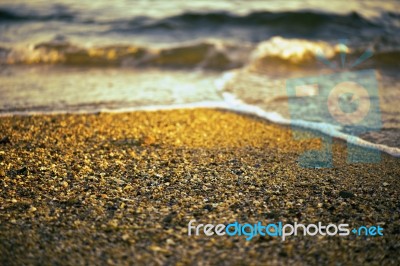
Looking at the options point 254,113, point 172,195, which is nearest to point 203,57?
point 254,113

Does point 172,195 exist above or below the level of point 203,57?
below

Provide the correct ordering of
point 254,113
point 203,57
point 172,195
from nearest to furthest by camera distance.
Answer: point 172,195, point 254,113, point 203,57

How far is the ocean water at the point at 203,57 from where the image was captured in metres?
5.53

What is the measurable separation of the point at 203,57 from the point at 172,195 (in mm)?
5590

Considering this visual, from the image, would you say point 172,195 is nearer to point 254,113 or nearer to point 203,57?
point 254,113

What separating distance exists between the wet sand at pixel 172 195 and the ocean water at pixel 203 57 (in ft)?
2.90

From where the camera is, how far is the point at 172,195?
10.2 ft

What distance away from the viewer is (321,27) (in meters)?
10.9

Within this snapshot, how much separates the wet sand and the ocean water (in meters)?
0.88

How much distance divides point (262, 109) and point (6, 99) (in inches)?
133

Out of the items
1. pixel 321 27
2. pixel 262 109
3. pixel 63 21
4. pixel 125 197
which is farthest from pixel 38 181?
pixel 321 27

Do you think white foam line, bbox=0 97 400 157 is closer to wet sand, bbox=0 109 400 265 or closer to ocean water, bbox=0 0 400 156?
ocean water, bbox=0 0 400 156

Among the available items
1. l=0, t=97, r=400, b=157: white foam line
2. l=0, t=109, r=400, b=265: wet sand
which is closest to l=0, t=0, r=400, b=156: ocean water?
l=0, t=97, r=400, b=157: white foam line

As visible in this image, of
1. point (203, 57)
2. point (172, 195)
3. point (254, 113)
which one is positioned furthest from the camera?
point (203, 57)
